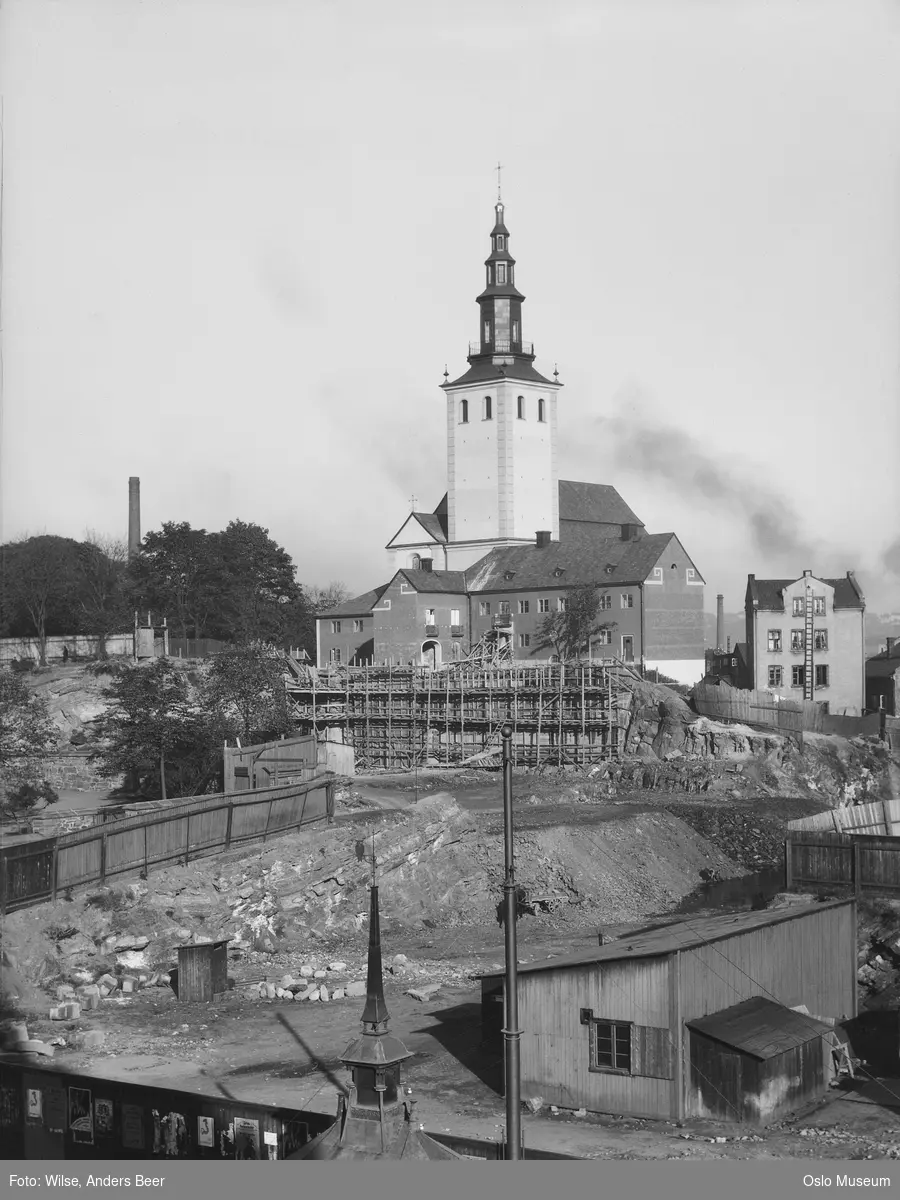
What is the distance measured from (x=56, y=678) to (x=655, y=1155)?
67.4 meters

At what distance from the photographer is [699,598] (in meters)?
81.4

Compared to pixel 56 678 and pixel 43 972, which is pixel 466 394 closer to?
pixel 56 678

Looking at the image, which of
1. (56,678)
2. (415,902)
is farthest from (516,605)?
(415,902)

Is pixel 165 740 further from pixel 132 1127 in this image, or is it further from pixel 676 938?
pixel 132 1127

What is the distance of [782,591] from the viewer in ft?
255

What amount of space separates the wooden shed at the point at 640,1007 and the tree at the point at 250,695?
135 ft

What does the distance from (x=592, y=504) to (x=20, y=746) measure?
4708 cm

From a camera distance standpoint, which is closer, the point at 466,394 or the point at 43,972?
the point at 43,972

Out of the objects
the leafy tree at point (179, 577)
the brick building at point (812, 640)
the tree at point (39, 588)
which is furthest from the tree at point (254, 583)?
the brick building at point (812, 640)

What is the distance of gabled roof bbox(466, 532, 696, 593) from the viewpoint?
8056 centimetres

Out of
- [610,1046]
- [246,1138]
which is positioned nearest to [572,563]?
[610,1046]

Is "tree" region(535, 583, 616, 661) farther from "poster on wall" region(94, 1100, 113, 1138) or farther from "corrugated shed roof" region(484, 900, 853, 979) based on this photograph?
"poster on wall" region(94, 1100, 113, 1138)

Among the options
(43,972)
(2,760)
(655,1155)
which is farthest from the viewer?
(2,760)

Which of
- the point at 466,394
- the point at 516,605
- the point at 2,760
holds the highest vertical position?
the point at 466,394
